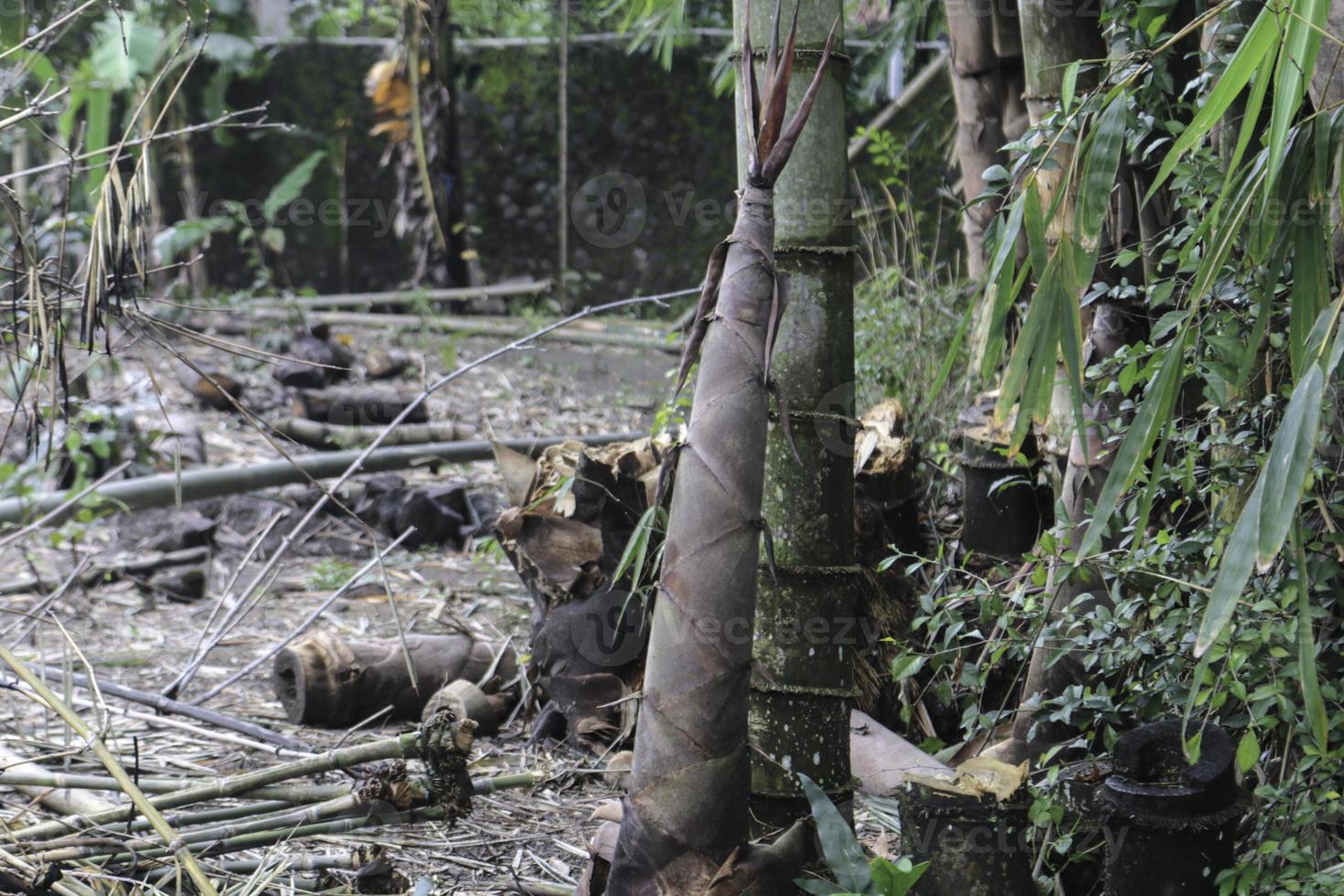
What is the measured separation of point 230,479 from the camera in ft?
15.4

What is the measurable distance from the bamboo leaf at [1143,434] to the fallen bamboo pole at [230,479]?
8.63ft

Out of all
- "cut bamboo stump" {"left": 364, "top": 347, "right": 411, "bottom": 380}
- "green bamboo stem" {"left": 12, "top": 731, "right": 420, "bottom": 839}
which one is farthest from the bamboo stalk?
"cut bamboo stump" {"left": 364, "top": 347, "right": 411, "bottom": 380}

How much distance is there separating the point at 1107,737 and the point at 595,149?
9.14 meters

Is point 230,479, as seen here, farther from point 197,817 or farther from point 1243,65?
point 1243,65

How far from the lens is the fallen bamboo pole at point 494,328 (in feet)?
27.7

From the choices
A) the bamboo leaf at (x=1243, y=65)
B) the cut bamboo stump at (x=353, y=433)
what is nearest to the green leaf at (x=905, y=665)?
the bamboo leaf at (x=1243, y=65)

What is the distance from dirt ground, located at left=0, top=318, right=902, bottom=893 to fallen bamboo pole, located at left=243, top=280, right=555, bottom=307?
87cm

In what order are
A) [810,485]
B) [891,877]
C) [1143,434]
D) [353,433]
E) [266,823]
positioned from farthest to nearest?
[353,433]
[266,823]
[810,485]
[891,877]
[1143,434]

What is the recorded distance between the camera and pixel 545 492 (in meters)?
3.34

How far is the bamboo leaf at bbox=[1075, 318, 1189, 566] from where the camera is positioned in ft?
5.52

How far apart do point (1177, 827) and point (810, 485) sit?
79 centimetres

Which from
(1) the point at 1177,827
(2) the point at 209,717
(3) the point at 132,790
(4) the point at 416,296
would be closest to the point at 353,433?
(4) the point at 416,296

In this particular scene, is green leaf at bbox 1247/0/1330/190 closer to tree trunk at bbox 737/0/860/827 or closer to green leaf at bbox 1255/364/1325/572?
green leaf at bbox 1255/364/1325/572

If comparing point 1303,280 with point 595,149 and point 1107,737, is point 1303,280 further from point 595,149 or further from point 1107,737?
point 595,149
